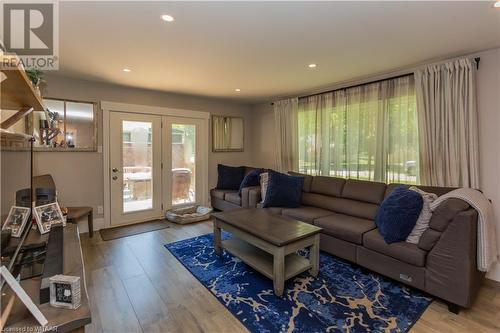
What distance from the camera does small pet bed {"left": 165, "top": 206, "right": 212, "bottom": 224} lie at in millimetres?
4258

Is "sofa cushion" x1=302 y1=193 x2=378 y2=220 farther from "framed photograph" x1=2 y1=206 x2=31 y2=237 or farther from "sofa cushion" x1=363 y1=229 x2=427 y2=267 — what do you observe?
"framed photograph" x1=2 y1=206 x2=31 y2=237

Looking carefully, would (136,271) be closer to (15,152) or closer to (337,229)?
(15,152)

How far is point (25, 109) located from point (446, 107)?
12.4 ft

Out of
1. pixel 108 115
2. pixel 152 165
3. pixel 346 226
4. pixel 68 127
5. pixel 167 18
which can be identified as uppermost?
pixel 167 18

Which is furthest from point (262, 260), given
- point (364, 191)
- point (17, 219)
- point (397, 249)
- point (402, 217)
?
point (17, 219)

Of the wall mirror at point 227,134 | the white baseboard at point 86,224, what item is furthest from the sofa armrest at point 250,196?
the white baseboard at point 86,224

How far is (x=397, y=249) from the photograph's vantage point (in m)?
2.27

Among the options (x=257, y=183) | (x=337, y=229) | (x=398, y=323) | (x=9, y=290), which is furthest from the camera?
(x=257, y=183)

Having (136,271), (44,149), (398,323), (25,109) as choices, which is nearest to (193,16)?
(25,109)

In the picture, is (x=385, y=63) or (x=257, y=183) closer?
(x=385, y=63)

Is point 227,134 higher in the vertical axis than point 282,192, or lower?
higher

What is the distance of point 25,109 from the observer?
1395mm

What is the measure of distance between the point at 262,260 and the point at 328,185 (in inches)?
70.1

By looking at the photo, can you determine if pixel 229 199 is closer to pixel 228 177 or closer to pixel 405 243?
pixel 228 177
